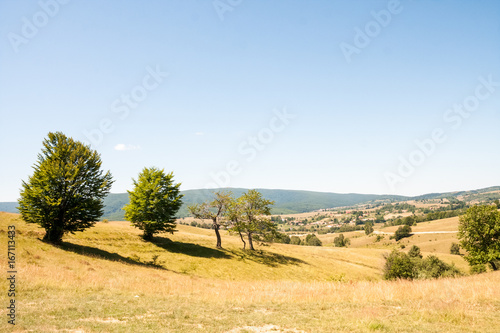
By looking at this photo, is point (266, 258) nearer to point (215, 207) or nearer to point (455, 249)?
point (215, 207)

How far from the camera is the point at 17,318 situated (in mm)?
9539

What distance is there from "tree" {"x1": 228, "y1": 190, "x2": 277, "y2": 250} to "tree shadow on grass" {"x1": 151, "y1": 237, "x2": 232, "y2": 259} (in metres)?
6.20

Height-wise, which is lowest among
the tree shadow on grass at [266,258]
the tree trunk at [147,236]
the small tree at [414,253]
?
the small tree at [414,253]

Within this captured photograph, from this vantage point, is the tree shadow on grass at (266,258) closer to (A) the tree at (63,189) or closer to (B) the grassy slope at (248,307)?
(A) the tree at (63,189)

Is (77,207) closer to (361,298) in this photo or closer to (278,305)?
(278,305)

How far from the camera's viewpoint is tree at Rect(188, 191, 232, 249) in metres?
50.1

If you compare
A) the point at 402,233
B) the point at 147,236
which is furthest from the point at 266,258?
the point at 402,233

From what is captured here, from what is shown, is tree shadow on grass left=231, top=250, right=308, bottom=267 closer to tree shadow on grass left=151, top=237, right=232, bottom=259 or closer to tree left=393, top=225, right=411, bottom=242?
tree shadow on grass left=151, top=237, right=232, bottom=259

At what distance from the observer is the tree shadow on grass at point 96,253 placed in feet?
104

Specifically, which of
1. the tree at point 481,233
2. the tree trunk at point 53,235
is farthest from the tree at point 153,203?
the tree at point 481,233

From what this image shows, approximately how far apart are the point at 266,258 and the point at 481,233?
38.0m

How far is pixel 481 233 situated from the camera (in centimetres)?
4441

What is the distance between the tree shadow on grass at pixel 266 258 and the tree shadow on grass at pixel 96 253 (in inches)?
746

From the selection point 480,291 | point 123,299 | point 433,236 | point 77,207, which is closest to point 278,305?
point 123,299
